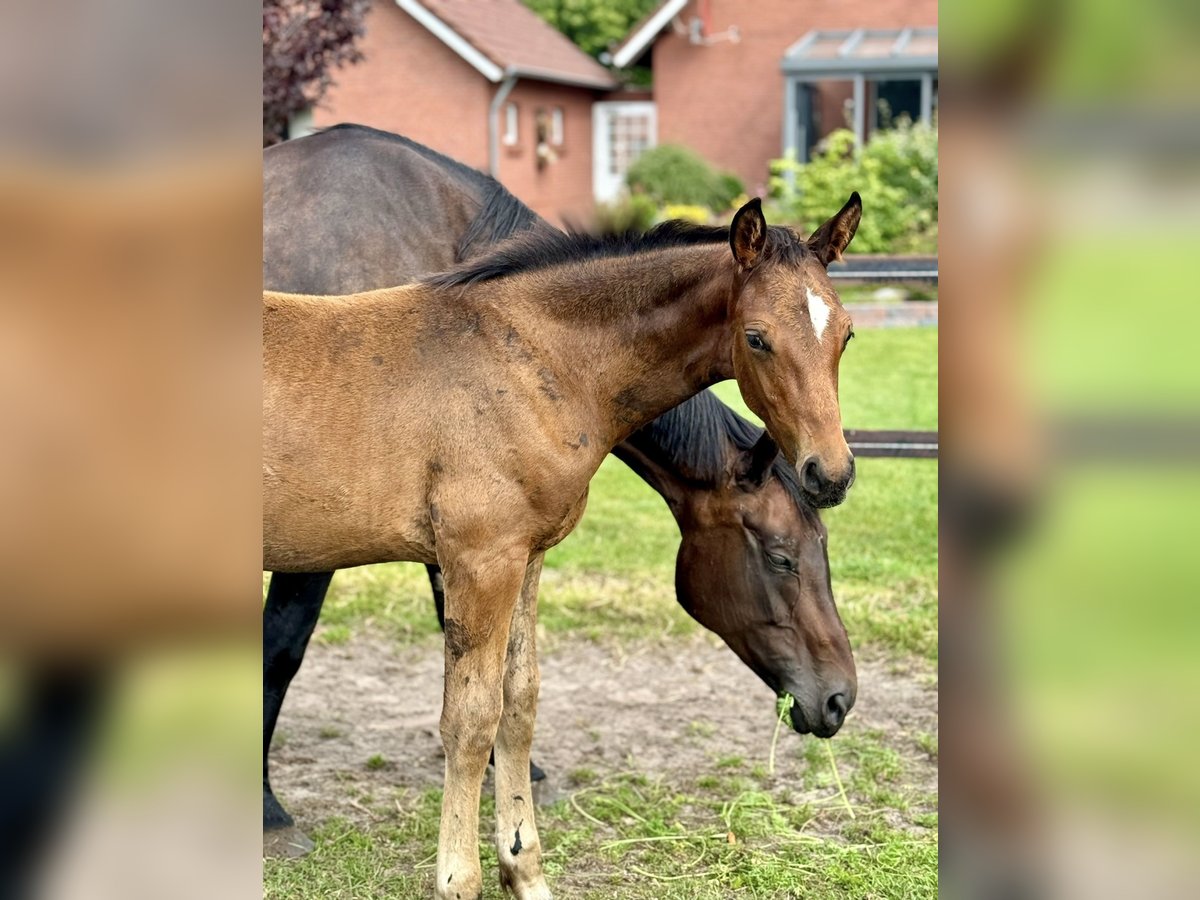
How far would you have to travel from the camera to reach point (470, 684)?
10.6 feet

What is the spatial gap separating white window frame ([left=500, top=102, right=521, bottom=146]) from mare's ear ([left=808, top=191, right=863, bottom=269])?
21.9 metres

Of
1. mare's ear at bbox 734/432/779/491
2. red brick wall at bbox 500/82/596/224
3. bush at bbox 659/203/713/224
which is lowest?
mare's ear at bbox 734/432/779/491

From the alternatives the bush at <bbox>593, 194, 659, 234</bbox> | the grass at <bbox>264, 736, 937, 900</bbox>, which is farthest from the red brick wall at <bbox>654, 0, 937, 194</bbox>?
the bush at <bbox>593, 194, 659, 234</bbox>

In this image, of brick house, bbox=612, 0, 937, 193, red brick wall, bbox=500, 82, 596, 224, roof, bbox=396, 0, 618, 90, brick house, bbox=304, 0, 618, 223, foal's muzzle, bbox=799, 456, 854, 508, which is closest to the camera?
foal's muzzle, bbox=799, 456, 854, 508

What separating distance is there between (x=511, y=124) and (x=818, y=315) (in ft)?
74.6

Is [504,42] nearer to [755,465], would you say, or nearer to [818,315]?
[755,465]

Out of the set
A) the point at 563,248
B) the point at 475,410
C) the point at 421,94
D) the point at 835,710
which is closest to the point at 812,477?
the point at 475,410

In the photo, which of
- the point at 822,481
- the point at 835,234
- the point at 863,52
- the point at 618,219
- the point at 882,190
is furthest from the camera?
the point at 863,52

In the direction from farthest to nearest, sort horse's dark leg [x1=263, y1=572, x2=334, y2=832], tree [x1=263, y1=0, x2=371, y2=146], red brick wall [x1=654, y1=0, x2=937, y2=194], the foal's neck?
red brick wall [x1=654, y1=0, x2=937, y2=194]
tree [x1=263, y1=0, x2=371, y2=146]
horse's dark leg [x1=263, y1=572, x2=334, y2=832]
the foal's neck

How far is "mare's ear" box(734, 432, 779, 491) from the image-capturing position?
3861 millimetres
